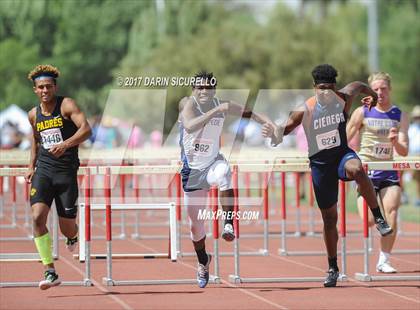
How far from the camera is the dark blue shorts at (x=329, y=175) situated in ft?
38.4

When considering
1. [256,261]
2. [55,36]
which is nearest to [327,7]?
[55,36]

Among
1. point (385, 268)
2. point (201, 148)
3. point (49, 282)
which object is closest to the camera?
point (49, 282)

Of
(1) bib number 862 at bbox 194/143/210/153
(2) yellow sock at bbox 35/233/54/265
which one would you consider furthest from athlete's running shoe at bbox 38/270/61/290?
(1) bib number 862 at bbox 194/143/210/153

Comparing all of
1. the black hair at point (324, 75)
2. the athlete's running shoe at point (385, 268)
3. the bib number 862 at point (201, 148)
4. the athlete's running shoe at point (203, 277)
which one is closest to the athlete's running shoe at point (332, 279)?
the athlete's running shoe at point (203, 277)

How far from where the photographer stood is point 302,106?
11.7 meters

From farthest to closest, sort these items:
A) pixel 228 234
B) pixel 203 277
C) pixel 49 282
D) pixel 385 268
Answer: pixel 385 268
pixel 203 277
pixel 228 234
pixel 49 282

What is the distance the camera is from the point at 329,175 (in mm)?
11828

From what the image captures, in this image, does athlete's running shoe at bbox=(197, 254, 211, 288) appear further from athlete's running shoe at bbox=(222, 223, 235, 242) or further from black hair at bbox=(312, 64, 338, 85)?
black hair at bbox=(312, 64, 338, 85)

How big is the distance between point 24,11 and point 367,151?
30.5m

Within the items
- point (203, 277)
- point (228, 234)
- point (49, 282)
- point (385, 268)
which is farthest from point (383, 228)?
point (49, 282)

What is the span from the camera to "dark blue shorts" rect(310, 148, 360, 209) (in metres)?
11.7

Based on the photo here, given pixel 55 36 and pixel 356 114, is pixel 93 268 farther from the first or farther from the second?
pixel 55 36

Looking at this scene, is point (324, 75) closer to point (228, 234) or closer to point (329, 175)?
point (329, 175)

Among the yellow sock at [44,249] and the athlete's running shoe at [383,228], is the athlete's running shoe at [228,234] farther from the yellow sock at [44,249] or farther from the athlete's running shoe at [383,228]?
the yellow sock at [44,249]
